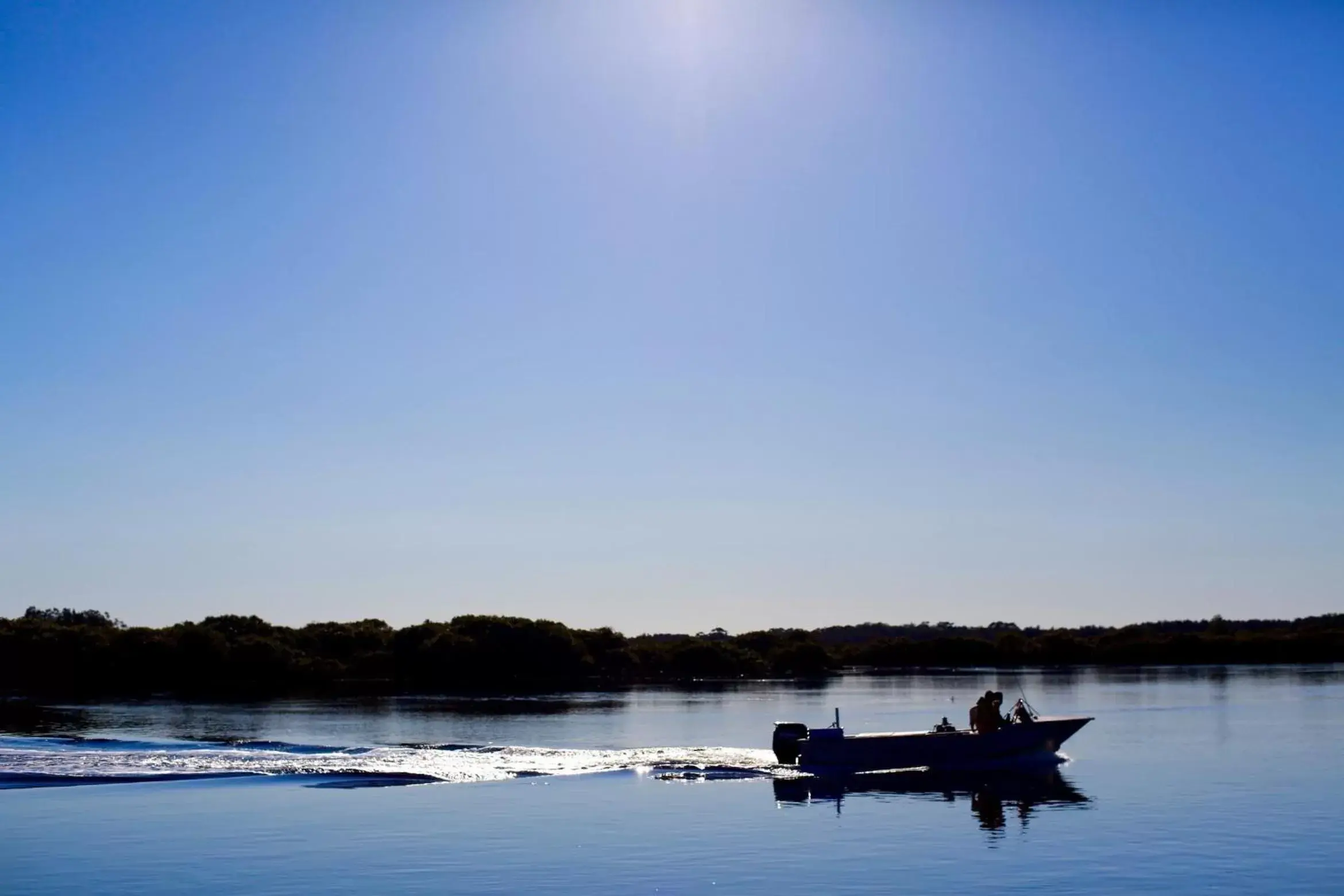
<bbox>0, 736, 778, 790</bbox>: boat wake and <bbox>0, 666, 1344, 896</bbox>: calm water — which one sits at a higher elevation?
<bbox>0, 736, 778, 790</bbox>: boat wake

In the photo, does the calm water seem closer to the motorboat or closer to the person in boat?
the motorboat

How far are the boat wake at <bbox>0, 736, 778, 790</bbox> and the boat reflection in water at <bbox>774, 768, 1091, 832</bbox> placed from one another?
297 centimetres

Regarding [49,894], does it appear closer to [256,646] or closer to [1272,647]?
[256,646]

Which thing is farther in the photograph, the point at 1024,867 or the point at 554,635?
the point at 554,635

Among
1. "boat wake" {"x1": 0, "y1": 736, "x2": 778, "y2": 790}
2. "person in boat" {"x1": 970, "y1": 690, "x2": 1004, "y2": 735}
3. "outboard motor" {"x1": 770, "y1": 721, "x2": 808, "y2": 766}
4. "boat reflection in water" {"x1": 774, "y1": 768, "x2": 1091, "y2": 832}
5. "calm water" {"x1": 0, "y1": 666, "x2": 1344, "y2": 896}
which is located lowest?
"boat reflection in water" {"x1": 774, "y1": 768, "x2": 1091, "y2": 832}

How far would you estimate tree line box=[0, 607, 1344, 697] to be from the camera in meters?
104

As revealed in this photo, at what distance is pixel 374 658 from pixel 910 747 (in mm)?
81612

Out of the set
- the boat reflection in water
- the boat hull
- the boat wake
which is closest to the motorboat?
the boat hull

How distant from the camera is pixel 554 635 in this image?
115 meters

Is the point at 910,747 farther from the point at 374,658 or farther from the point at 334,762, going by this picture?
the point at 374,658

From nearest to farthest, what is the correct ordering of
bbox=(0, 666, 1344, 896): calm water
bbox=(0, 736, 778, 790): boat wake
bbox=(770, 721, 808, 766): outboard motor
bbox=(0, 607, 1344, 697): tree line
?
bbox=(0, 666, 1344, 896): calm water, bbox=(0, 736, 778, 790): boat wake, bbox=(770, 721, 808, 766): outboard motor, bbox=(0, 607, 1344, 697): tree line

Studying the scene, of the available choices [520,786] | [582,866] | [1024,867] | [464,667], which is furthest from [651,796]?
[464,667]

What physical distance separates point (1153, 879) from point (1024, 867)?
2.43m

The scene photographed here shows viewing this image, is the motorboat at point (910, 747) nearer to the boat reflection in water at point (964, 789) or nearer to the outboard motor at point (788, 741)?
the outboard motor at point (788, 741)
